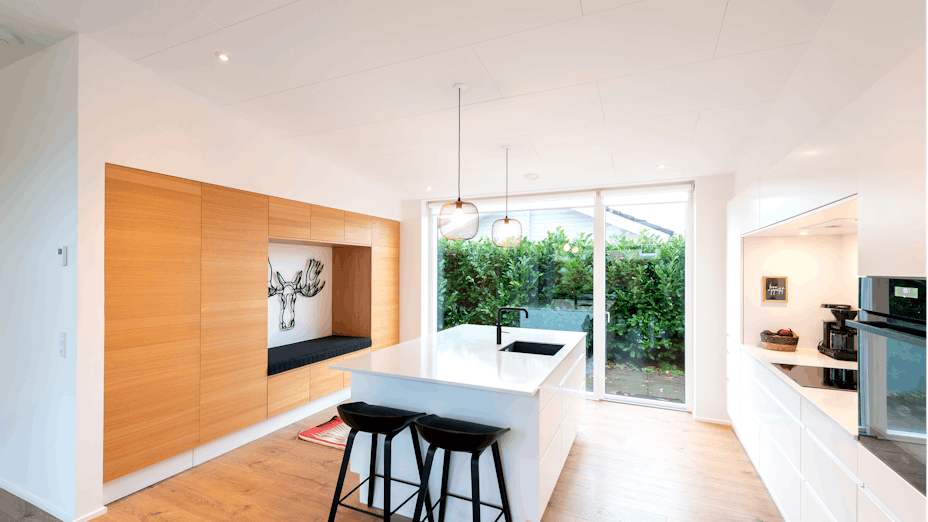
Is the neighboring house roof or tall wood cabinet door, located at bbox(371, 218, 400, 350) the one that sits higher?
the neighboring house roof

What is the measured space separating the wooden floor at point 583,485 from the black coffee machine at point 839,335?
3.35 feet

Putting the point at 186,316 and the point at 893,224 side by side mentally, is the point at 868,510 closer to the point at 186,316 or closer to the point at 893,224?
the point at 893,224

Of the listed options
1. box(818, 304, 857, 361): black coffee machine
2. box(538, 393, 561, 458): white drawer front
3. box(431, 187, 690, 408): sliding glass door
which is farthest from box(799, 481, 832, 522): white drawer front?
box(431, 187, 690, 408): sliding glass door

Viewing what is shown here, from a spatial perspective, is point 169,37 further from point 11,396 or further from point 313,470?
point 313,470

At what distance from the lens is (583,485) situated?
2705 millimetres

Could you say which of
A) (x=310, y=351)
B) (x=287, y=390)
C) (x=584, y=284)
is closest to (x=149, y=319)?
(x=287, y=390)

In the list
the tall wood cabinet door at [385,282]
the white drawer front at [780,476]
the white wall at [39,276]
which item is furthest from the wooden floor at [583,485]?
the tall wood cabinet door at [385,282]

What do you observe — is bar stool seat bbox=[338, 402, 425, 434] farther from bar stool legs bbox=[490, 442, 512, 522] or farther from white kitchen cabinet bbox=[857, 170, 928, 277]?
white kitchen cabinet bbox=[857, 170, 928, 277]

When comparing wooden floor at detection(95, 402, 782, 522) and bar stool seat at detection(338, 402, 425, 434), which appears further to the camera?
wooden floor at detection(95, 402, 782, 522)

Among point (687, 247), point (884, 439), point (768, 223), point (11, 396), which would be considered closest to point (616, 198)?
point (687, 247)

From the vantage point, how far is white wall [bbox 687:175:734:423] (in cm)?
393

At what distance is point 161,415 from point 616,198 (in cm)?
455

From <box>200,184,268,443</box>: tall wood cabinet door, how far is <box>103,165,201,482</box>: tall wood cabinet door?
0.30 ft

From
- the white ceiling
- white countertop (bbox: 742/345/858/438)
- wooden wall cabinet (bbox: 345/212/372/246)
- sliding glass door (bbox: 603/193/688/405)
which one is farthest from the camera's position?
wooden wall cabinet (bbox: 345/212/372/246)
